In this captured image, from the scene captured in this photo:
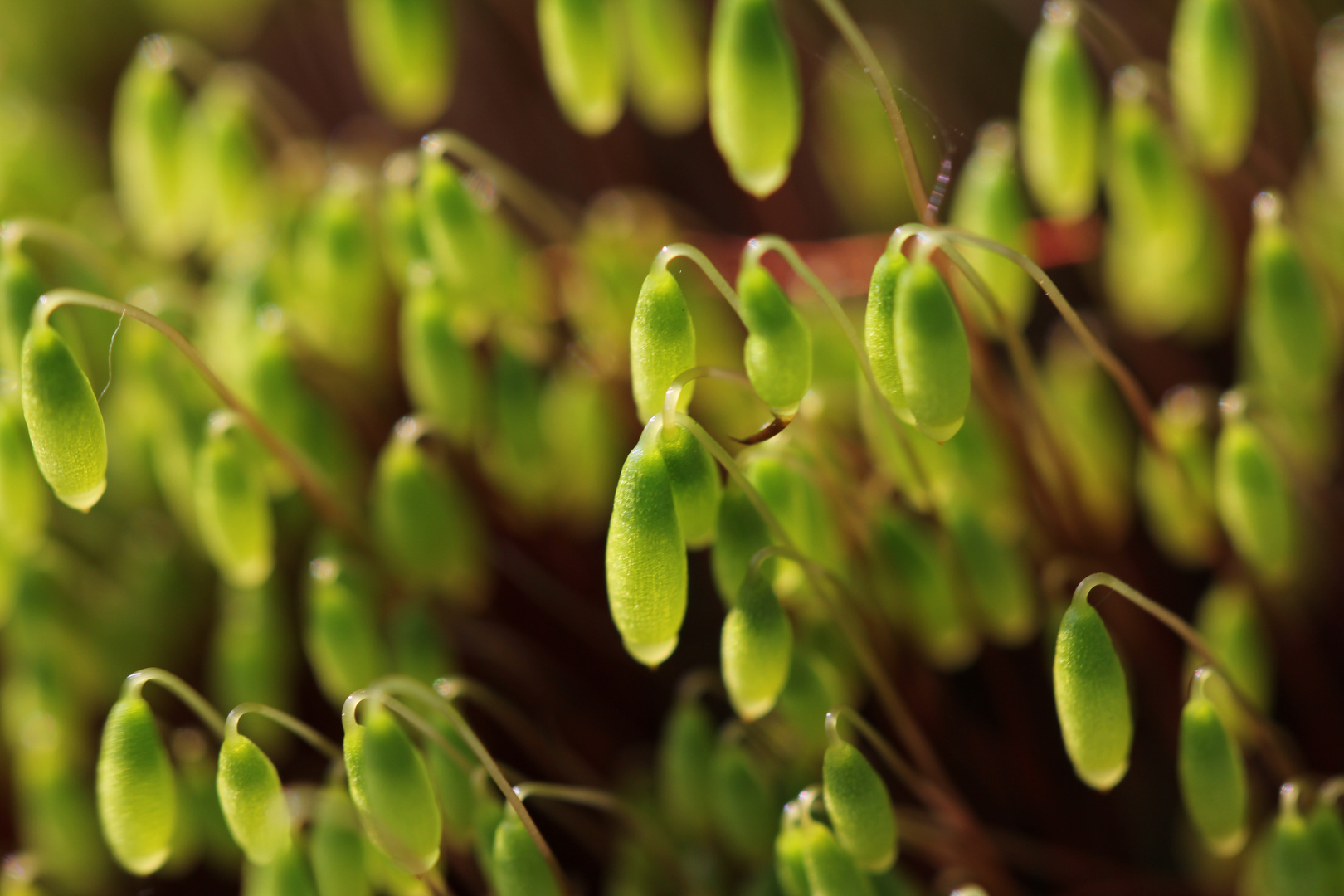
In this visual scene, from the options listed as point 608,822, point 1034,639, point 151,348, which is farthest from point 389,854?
point 1034,639

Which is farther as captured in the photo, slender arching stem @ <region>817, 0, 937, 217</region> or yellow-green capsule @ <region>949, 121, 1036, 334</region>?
yellow-green capsule @ <region>949, 121, 1036, 334</region>

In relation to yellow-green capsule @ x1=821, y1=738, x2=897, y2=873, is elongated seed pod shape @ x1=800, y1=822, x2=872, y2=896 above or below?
below

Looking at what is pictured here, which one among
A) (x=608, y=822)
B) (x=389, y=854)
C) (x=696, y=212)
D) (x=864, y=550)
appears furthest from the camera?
(x=696, y=212)

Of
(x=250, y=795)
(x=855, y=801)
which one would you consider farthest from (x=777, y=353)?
(x=250, y=795)

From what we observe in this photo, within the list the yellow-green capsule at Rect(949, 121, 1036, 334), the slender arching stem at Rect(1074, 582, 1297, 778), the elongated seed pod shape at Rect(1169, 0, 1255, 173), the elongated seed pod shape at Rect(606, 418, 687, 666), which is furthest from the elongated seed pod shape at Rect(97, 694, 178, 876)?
the elongated seed pod shape at Rect(1169, 0, 1255, 173)

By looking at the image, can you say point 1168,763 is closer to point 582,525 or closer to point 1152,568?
point 1152,568

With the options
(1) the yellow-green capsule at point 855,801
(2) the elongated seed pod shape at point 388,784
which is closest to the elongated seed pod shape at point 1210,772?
(1) the yellow-green capsule at point 855,801

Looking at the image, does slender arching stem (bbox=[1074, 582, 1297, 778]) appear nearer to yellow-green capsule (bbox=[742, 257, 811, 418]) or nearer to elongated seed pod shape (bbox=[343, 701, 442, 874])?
yellow-green capsule (bbox=[742, 257, 811, 418])
